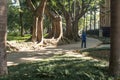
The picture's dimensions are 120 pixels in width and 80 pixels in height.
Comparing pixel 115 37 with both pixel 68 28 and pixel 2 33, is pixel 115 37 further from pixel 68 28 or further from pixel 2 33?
pixel 68 28

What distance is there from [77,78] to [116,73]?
1.64m

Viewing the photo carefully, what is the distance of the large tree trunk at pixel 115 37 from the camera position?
931 cm

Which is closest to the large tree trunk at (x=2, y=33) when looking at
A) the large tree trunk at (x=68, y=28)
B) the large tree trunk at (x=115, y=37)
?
the large tree trunk at (x=115, y=37)

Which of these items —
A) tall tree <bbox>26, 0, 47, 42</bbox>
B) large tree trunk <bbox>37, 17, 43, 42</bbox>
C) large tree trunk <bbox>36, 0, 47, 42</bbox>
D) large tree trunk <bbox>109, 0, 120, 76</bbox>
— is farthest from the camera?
large tree trunk <bbox>37, 17, 43, 42</bbox>

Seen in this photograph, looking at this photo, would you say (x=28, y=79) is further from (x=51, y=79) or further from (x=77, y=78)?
(x=77, y=78)

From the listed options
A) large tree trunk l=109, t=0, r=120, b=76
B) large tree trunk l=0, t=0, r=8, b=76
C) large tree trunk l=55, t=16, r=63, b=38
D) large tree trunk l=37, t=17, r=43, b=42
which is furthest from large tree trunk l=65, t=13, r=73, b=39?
large tree trunk l=0, t=0, r=8, b=76

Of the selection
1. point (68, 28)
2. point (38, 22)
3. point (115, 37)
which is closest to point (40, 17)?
point (38, 22)

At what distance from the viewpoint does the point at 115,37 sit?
9391 mm

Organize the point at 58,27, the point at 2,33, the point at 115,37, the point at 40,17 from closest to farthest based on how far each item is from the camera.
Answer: the point at 2,33
the point at 115,37
the point at 40,17
the point at 58,27

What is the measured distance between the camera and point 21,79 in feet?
26.4

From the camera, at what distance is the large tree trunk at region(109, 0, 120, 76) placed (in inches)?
367

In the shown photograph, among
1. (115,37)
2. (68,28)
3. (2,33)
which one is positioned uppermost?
(2,33)

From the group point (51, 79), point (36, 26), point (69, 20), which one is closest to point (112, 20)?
point (51, 79)

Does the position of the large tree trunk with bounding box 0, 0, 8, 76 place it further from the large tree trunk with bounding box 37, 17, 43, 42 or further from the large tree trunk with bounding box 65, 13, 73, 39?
the large tree trunk with bounding box 65, 13, 73, 39
